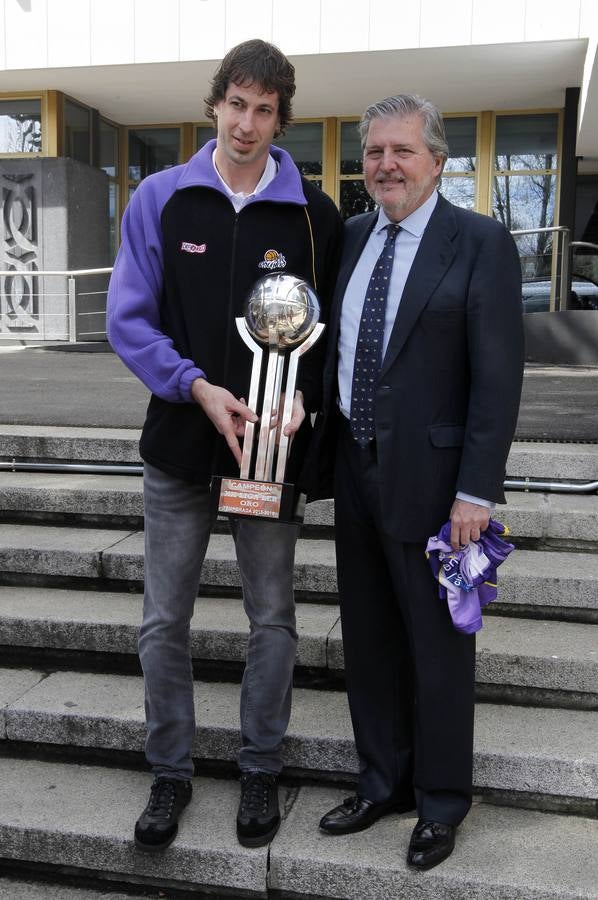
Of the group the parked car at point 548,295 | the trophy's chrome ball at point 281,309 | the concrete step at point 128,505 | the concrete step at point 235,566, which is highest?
the parked car at point 548,295

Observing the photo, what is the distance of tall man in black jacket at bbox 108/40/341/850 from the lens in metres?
2.57

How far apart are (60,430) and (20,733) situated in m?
1.92

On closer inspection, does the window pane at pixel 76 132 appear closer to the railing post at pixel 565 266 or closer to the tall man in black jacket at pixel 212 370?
the railing post at pixel 565 266

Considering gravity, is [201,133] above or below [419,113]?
above

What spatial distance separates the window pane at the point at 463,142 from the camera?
16.8 metres

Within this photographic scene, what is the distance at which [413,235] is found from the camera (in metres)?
2.58

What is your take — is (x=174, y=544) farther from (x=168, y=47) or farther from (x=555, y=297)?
(x=168, y=47)

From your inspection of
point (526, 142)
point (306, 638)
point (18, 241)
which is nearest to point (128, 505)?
point (306, 638)

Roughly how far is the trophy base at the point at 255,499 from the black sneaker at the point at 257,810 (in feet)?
2.68

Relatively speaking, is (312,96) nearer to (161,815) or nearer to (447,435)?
(447,435)

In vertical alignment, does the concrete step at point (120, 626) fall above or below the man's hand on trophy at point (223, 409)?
below

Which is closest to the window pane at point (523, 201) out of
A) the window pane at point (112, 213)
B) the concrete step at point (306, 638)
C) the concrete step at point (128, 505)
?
the window pane at point (112, 213)

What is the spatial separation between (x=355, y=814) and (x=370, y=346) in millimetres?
1337

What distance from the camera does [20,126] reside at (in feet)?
54.1
